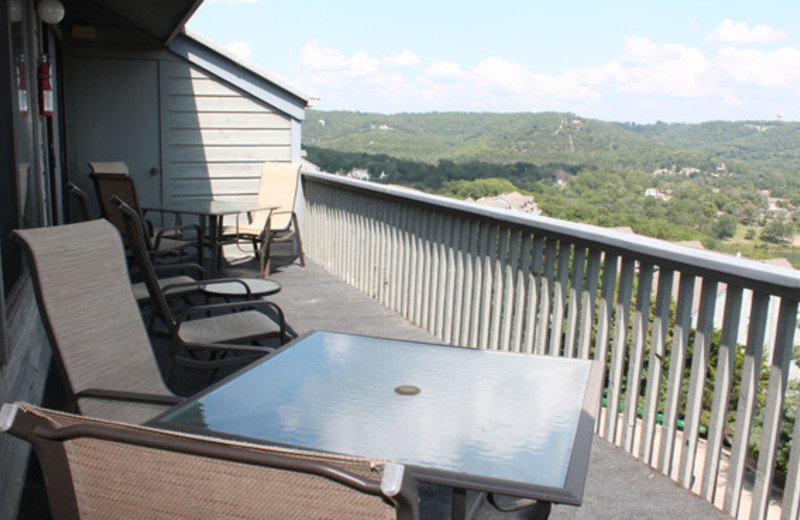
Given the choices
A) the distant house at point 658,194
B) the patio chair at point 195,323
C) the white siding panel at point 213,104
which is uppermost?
the white siding panel at point 213,104

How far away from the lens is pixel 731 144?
38.4m

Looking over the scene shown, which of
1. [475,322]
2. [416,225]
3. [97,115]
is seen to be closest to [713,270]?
[475,322]

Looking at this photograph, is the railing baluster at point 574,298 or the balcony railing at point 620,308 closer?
the balcony railing at point 620,308

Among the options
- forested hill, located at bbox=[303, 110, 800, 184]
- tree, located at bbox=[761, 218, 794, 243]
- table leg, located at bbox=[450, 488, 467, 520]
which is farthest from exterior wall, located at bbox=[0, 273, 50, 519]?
forested hill, located at bbox=[303, 110, 800, 184]

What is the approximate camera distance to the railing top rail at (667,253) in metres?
2.65

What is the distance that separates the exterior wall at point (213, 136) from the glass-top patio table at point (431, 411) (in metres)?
6.30

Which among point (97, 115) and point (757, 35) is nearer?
point (97, 115)

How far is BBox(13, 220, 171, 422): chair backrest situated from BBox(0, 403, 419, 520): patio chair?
1.32m

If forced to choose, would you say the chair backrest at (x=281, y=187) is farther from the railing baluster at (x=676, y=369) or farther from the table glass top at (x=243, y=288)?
the railing baluster at (x=676, y=369)

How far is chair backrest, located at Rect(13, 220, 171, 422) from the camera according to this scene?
2.34 metres

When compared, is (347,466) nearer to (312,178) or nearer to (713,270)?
(713,270)

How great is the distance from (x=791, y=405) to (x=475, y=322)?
5247 mm

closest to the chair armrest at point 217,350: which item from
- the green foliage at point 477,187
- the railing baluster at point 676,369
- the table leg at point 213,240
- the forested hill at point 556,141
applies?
the railing baluster at point 676,369

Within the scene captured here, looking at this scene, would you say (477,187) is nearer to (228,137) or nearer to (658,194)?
(658,194)
